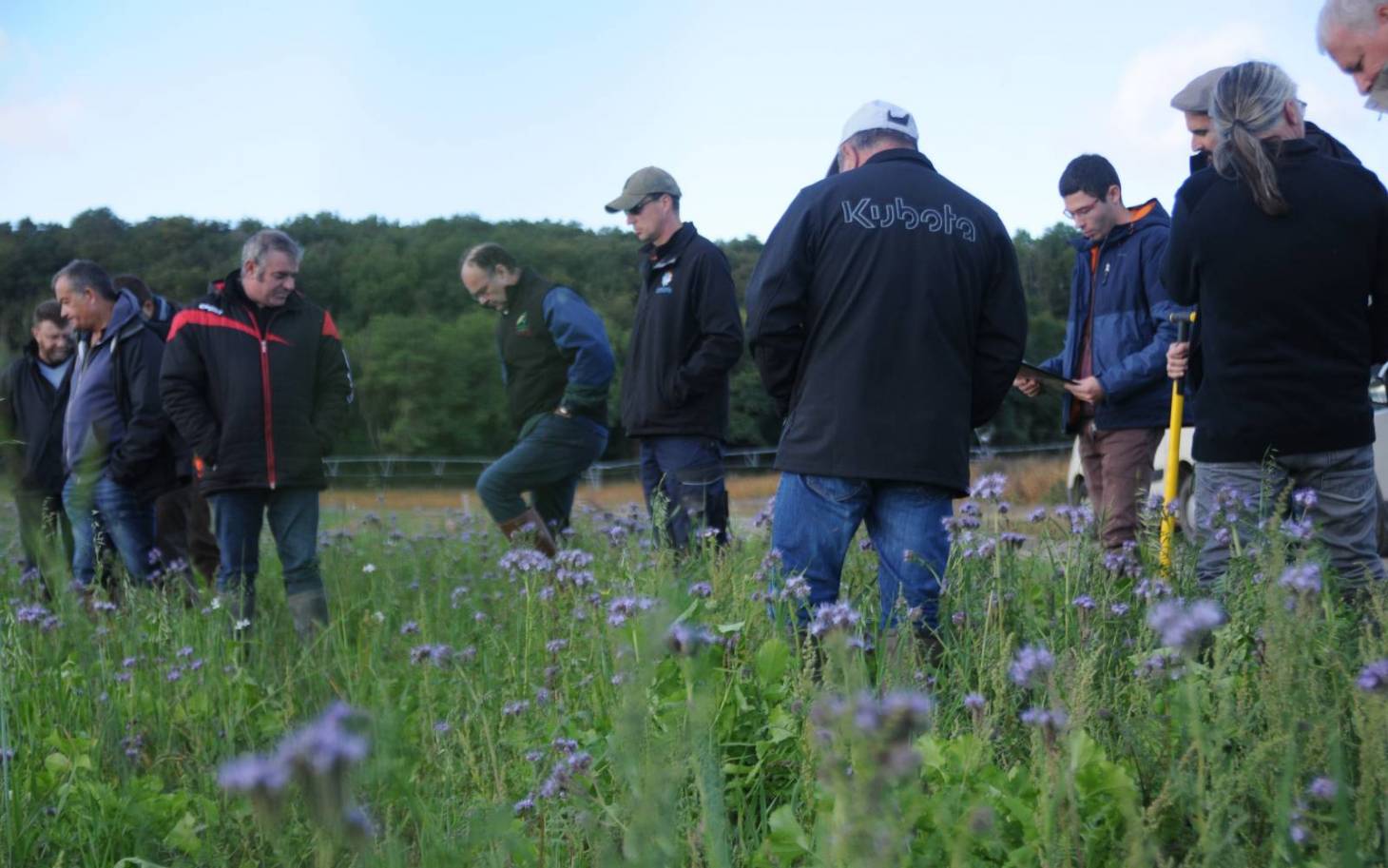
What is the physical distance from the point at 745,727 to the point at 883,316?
1.37 m

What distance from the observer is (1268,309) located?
12.3 ft

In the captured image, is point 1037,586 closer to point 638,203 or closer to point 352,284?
point 638,203

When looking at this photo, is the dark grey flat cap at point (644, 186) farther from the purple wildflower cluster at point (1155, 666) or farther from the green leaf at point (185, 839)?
the purple wildflower cluster at point (1155, 666)

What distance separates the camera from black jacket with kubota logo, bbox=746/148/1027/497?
396 centimetres

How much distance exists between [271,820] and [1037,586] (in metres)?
3.53

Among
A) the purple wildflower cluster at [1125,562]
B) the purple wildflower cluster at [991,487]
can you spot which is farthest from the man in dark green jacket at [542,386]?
the purple wildflower cluster at [1125,562]

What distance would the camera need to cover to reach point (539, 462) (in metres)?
7.44

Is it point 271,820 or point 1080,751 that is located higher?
point 271,820

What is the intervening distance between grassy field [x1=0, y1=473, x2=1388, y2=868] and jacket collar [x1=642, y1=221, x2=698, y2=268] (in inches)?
67.6

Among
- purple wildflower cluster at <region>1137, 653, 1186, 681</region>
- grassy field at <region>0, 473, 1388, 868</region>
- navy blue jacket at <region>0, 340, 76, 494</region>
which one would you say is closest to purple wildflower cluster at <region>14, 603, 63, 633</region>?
grassy field at <region>0, 473, 1388, 868</region>

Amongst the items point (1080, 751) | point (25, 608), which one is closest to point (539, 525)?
point (25, 608)

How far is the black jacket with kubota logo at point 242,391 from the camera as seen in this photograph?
5.89 metres

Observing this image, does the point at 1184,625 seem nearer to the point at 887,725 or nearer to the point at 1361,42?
the point at 887,725

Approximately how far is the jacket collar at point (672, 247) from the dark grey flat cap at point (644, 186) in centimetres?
22
